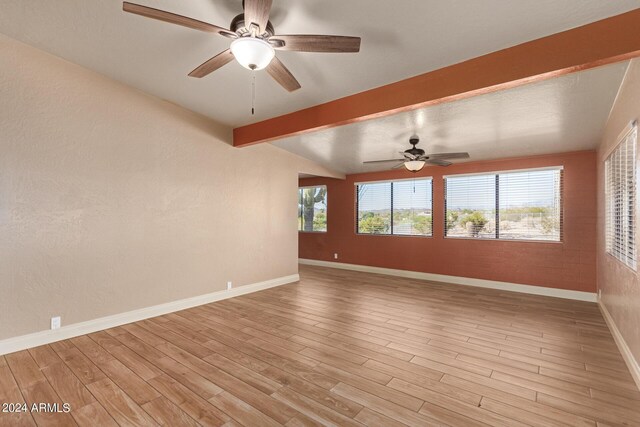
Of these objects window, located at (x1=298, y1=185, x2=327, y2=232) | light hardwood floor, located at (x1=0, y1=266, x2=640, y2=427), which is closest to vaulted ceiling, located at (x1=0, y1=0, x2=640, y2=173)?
light hardwood floor, located at (x1=0, y1=266, x2=640, y2=427)

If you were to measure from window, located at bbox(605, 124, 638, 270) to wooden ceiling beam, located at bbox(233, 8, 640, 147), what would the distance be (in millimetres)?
860

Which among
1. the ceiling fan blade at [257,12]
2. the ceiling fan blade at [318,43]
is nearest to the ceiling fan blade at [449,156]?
the ceiling fan blade at [318,43]

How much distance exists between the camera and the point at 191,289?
443cm

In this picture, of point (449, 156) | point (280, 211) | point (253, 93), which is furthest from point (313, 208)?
point (253, 93)

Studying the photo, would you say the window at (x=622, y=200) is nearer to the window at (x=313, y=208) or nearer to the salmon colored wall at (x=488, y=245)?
the salmon colored wall at (x=488, y=245)

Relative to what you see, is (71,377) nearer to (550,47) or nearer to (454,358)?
(454,358)

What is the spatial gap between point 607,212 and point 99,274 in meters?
6.37

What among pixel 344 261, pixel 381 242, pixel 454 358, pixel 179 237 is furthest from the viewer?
pixel 344 261

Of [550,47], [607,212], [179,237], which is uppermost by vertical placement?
[550,47]

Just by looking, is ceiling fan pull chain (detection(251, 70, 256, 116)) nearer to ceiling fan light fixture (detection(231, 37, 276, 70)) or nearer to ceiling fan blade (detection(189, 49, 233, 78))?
ceiling fan blade (detection(189, 49, 233, 78))

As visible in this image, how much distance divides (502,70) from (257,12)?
2051mm

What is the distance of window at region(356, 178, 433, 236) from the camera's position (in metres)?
6.68

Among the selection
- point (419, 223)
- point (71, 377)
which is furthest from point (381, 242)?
point (71, 377)

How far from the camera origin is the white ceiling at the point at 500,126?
311 cm
